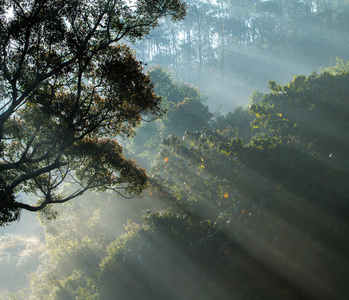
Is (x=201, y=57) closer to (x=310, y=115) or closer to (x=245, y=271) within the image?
(x=310, y=115)

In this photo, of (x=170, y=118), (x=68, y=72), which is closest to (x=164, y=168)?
(x=68, y=72)

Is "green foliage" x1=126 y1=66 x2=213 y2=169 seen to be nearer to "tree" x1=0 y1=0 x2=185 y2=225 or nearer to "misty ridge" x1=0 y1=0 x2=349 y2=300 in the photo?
"misty ridge" x1=0 y1=0 x2=349 y2=300

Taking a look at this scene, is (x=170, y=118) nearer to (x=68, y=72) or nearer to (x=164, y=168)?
(x=164, y=168)

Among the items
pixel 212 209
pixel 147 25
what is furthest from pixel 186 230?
pixel 147 25

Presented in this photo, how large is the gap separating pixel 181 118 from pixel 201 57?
40.1m

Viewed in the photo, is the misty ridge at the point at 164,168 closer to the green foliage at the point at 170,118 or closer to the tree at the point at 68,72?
the tree at the point at 68,72

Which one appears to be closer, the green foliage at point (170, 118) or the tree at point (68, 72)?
the tree at point (68, 72)

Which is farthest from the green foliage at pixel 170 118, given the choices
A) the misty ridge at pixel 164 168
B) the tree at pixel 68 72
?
the tree at pixel 68 72

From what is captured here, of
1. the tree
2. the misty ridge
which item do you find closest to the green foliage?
the misty ridge

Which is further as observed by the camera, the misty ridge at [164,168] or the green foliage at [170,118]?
the green foliage at [170,118]

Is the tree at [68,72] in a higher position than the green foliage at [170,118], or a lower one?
lower

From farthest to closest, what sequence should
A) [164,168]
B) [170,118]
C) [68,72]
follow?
1. [170,118]
2. [164,168]
3. [68,72]

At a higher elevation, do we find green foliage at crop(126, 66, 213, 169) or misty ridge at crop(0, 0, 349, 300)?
green foliage at crop(126, 66, 213, 169)

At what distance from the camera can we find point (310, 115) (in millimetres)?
15219
